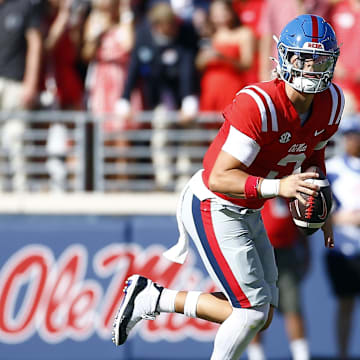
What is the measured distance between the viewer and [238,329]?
18.2 feet

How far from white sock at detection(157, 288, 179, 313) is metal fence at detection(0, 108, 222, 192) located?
2553mm

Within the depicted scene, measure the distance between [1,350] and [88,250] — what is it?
1181 millimetres

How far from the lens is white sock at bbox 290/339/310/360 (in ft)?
27.5

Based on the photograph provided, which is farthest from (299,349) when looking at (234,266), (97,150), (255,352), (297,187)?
(297,187)

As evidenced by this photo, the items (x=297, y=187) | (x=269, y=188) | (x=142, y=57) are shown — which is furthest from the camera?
(x=142, y=57)

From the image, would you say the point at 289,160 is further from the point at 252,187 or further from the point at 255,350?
the point at 255,350

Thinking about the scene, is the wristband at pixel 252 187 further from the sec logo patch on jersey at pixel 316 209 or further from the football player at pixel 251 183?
the sec logo patch on jersey at pixel 316 209

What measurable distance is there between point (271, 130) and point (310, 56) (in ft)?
1.47

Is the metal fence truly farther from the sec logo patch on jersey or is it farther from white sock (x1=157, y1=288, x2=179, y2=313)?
the sec logo patch on jersey

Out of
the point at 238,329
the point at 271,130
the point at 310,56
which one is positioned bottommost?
the point at 238,329

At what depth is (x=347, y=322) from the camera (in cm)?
866

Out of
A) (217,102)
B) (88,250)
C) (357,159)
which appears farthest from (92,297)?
(357,159)

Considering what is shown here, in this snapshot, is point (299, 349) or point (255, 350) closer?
point (255, 350)

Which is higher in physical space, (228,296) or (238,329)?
(228,296)
